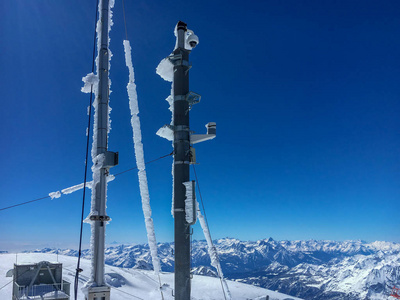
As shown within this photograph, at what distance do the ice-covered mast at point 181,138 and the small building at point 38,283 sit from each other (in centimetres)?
1905

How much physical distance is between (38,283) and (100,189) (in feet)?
61.0

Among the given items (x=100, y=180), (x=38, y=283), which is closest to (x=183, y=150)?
(x=100, y=180)

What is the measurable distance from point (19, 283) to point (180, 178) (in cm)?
2298

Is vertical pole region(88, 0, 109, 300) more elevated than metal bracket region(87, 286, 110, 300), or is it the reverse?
vertical pole region(88, 0, 109, 300)

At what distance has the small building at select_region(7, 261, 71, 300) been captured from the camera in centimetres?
3082

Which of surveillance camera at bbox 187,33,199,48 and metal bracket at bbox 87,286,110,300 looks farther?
surveillance camera at bbox 187,33,199,48

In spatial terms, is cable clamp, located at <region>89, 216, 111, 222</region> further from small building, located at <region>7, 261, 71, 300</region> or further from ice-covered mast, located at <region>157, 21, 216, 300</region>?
small building, located at <region>7, 261, 71, 300</region>

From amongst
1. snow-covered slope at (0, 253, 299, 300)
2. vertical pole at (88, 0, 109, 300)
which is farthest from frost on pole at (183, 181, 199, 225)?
snow-covered slope at (0, 253, 299, 300)

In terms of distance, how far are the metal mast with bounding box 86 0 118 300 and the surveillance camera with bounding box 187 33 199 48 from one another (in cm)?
571

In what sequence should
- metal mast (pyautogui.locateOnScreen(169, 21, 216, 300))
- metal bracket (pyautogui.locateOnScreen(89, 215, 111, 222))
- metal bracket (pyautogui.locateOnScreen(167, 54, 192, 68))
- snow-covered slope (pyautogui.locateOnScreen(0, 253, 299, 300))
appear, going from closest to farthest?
metal mast (pyautogui.locateOnScreen(169, 21, 216, 300))
metal bracket (pyautogui.locateOnScreen(167, 54, 192, 68))
metal bracket (pyautogui.locateOnScreen(89, 215, 111, 222))
snow-covered slope (pyautogui.locateOnScreen(0, 253, 299, 300))

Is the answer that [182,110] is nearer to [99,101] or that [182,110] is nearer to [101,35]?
[99,101]

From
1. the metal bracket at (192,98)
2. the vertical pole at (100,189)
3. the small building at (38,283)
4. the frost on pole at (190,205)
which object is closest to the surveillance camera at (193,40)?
the metal bracket at (192,98)

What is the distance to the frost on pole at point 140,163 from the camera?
19047mm

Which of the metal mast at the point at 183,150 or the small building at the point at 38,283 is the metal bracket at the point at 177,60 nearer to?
the metal mast at the point at 183,150
